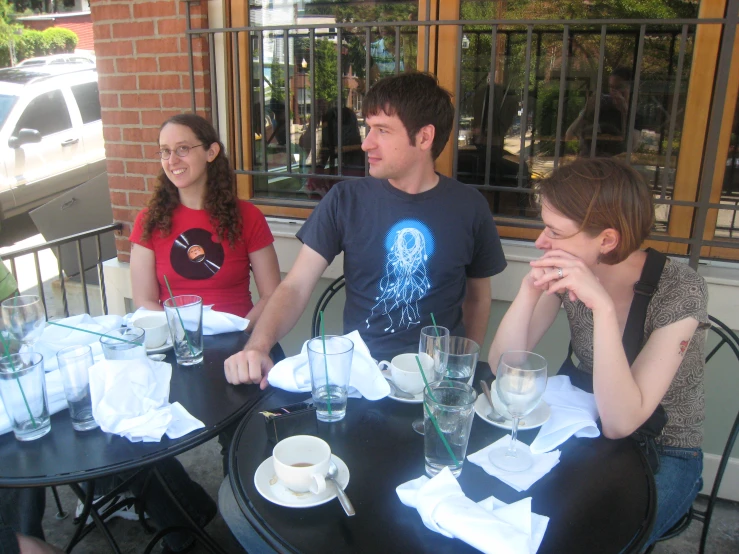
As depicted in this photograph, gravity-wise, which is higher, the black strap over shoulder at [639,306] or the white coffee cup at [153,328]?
the black strap over shoulder at [639,306]

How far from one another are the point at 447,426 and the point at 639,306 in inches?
25.4

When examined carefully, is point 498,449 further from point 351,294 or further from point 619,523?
point 351,294

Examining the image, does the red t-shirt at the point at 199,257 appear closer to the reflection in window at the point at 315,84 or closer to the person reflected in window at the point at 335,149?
the reflection in window at the point at 315,84

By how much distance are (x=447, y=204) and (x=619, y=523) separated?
1244 mm

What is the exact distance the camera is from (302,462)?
1.09 meters

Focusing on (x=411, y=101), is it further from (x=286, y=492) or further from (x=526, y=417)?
(x=286, y=492)

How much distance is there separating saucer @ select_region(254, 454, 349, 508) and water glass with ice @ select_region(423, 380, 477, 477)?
0.59 ft

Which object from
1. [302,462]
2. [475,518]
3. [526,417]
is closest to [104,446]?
[302,462]

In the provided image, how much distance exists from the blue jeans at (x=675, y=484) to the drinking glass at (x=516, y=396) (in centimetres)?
41

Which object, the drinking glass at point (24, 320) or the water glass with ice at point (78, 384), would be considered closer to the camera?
the water glass with ice at point (78, 384)

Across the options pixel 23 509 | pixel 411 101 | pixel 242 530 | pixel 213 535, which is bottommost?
pixel 213 535

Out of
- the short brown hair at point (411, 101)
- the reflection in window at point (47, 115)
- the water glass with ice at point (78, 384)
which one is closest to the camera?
the water glass with ice at point (78, 384)

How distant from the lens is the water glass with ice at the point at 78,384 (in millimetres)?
1260

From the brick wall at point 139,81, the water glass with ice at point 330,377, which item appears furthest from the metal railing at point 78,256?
the water glass with ice at point 330,377
